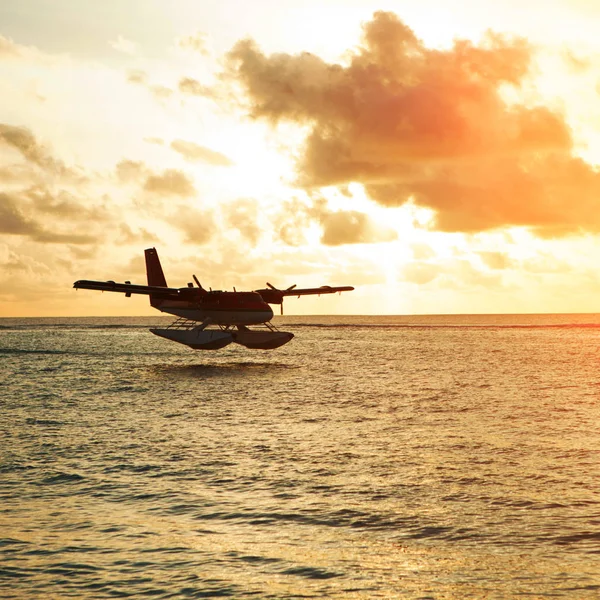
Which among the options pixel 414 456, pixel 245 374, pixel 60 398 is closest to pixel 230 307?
pixel 245 374

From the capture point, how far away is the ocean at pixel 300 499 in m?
9.10

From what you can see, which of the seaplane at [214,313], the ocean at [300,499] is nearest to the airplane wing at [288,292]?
the seaplane at [214,313]

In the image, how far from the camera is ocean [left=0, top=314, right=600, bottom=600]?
29.9 feet

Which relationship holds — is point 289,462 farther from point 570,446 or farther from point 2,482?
point 570,446

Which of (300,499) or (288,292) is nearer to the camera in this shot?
(300,499)

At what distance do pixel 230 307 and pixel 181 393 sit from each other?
16.2m

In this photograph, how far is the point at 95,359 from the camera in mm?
61438

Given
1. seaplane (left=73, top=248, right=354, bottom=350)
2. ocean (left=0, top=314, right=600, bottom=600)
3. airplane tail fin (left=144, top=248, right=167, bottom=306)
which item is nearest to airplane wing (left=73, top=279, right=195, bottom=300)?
seaplane (left=73, top=248, right=354, bottom=350)

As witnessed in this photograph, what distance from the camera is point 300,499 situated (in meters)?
13.2

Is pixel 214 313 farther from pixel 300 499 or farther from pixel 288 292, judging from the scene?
pixel 300 499

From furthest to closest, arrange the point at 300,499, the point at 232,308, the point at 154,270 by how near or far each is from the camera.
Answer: the point at 154,270 < the point at 232,308 < the point at 300,499

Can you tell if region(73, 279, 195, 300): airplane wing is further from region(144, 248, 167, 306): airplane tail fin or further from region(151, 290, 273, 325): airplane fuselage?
region(144, 248, 167, 306): airplane tail fin

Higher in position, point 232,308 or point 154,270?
point 154,270

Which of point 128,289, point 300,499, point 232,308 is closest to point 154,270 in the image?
point 128,289
